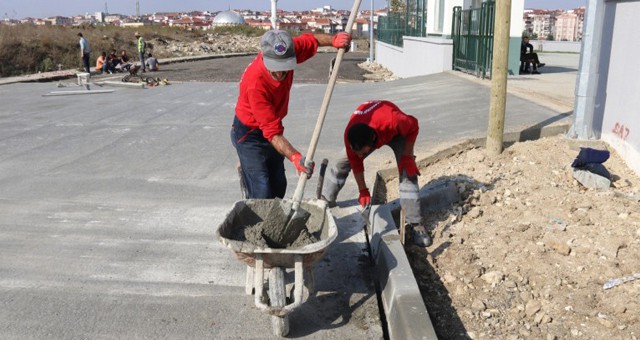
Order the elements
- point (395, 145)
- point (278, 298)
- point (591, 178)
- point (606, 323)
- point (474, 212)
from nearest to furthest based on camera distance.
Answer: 1. point (278, 298)
2. point (606, 323)
3. point (395, 145)
4. point (474, 212)
5. point (591, 178)

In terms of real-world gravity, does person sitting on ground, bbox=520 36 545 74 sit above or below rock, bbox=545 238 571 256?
above

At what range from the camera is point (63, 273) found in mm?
4320

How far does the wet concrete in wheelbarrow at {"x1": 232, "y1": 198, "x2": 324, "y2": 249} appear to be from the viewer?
3880 mm

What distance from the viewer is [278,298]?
339cm

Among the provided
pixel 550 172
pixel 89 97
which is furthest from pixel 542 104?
pixel 89 97

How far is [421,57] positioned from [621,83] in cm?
1393

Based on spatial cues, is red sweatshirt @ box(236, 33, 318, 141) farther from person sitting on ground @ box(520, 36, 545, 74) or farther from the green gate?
person sitting on ground @ box(520, 36, 545, 74)

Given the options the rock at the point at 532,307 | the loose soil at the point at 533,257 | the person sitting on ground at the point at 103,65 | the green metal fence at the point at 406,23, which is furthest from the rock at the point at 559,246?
the person sitting on ground at the point at 103,65

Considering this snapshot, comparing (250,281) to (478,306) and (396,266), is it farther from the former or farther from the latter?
(478,306)

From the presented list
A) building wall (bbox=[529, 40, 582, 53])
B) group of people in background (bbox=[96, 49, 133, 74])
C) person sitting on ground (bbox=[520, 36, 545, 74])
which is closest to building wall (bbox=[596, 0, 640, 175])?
person sitting on ground (bbox=[520, 36, 545, 74])

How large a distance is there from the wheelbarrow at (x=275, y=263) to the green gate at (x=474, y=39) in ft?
36.8

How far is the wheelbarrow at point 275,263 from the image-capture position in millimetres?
3301

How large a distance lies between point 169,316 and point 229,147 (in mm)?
5059

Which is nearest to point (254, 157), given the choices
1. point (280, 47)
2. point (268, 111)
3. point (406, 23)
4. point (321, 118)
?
point (268, 111)
